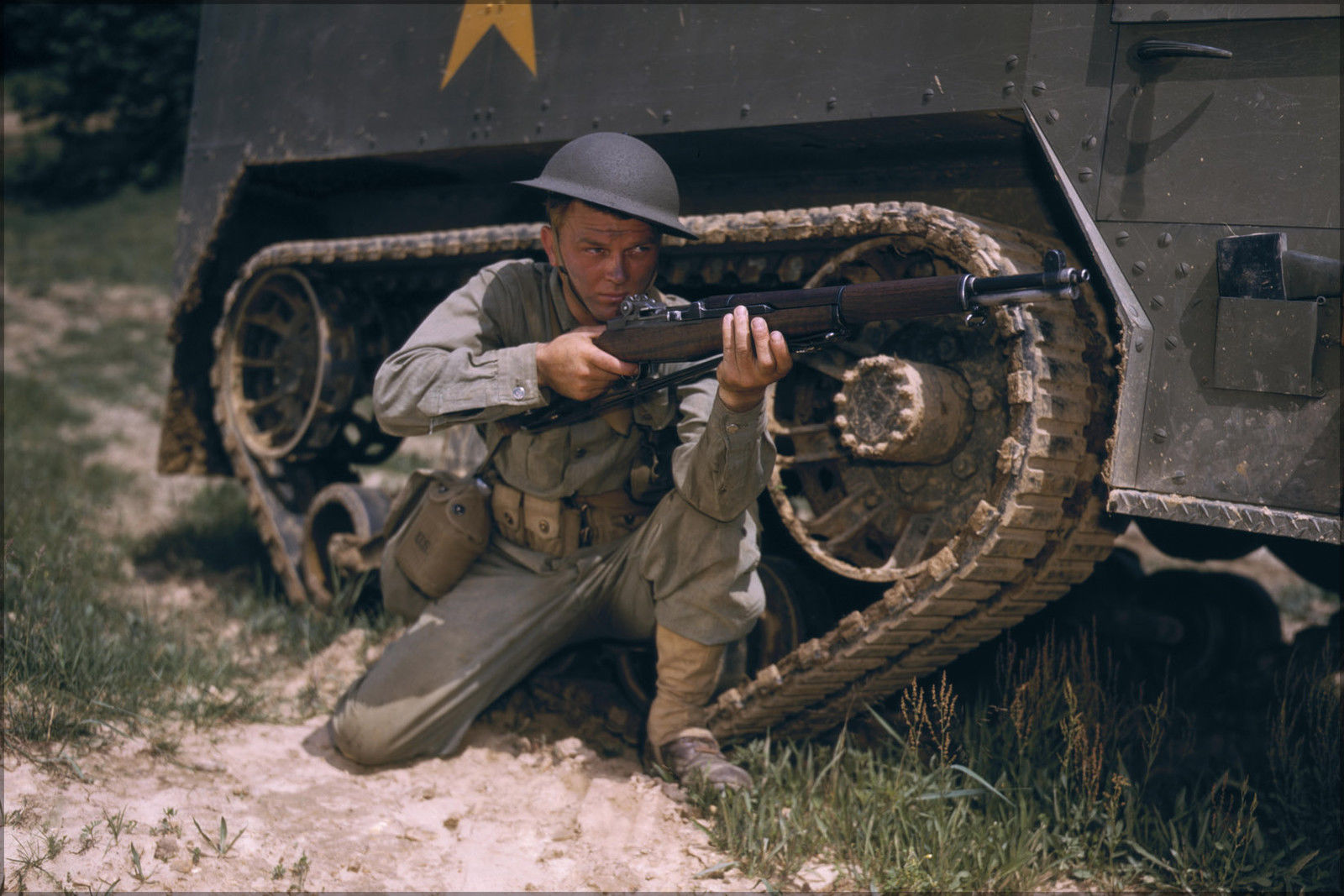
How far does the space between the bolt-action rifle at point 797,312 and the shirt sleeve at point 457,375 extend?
236mm

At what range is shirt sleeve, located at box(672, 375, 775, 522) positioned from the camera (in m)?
3.02

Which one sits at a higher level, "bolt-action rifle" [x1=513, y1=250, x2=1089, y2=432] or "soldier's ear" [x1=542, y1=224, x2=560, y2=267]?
"soldier's ear" [x1=542, y1=224, x2=560, y2=267]

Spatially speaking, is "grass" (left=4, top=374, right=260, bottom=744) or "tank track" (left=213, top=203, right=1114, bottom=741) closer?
"tank track" (left=213, top=203, right=1114, bottom=741)

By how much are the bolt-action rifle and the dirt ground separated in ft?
3.44

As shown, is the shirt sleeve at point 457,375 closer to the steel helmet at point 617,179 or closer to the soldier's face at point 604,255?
the soldier's face at point 604,255

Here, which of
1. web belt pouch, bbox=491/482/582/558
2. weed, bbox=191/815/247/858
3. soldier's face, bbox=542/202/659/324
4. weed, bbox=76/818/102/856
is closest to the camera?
weed, bbox=76/818/102/856

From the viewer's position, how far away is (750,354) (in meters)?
2.81

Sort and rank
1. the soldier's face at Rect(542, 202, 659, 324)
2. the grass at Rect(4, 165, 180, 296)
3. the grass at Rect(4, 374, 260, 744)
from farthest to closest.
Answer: the grass at Rect(4, 165, 180, 296) → the grass at Rect(4, 374, 260, 744) → the soldier's face at Rect(542, 202, 659, 324)

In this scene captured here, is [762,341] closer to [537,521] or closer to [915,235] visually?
[915,235]

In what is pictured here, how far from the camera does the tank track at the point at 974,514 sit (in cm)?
300

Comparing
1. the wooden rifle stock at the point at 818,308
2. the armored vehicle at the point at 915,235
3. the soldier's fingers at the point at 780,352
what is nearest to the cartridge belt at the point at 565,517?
the armored vehicle at the point at 915,235

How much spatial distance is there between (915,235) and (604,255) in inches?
31.8

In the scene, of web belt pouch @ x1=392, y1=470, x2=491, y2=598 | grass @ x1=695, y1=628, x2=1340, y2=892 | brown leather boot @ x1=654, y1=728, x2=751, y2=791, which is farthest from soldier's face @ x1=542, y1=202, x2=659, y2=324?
grass @ x1=695, y1=628, x2=1340, y2=892

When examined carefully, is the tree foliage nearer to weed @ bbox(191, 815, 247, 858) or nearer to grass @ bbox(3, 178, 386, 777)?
grass @ bbox(3, 178, 386, 777)
